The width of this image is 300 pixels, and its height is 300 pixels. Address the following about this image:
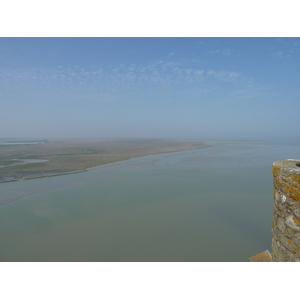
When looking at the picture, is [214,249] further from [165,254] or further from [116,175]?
[116,175]

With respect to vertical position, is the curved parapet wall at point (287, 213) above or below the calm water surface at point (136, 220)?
above

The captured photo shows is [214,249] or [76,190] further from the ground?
[76,190]

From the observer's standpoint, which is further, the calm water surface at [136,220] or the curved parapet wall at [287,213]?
the calm water surface at [136,220]

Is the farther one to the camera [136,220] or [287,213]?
[136,220]

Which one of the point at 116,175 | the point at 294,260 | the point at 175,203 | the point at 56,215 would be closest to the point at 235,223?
the point at 175,203

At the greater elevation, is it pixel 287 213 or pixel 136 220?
pixel 287 213
